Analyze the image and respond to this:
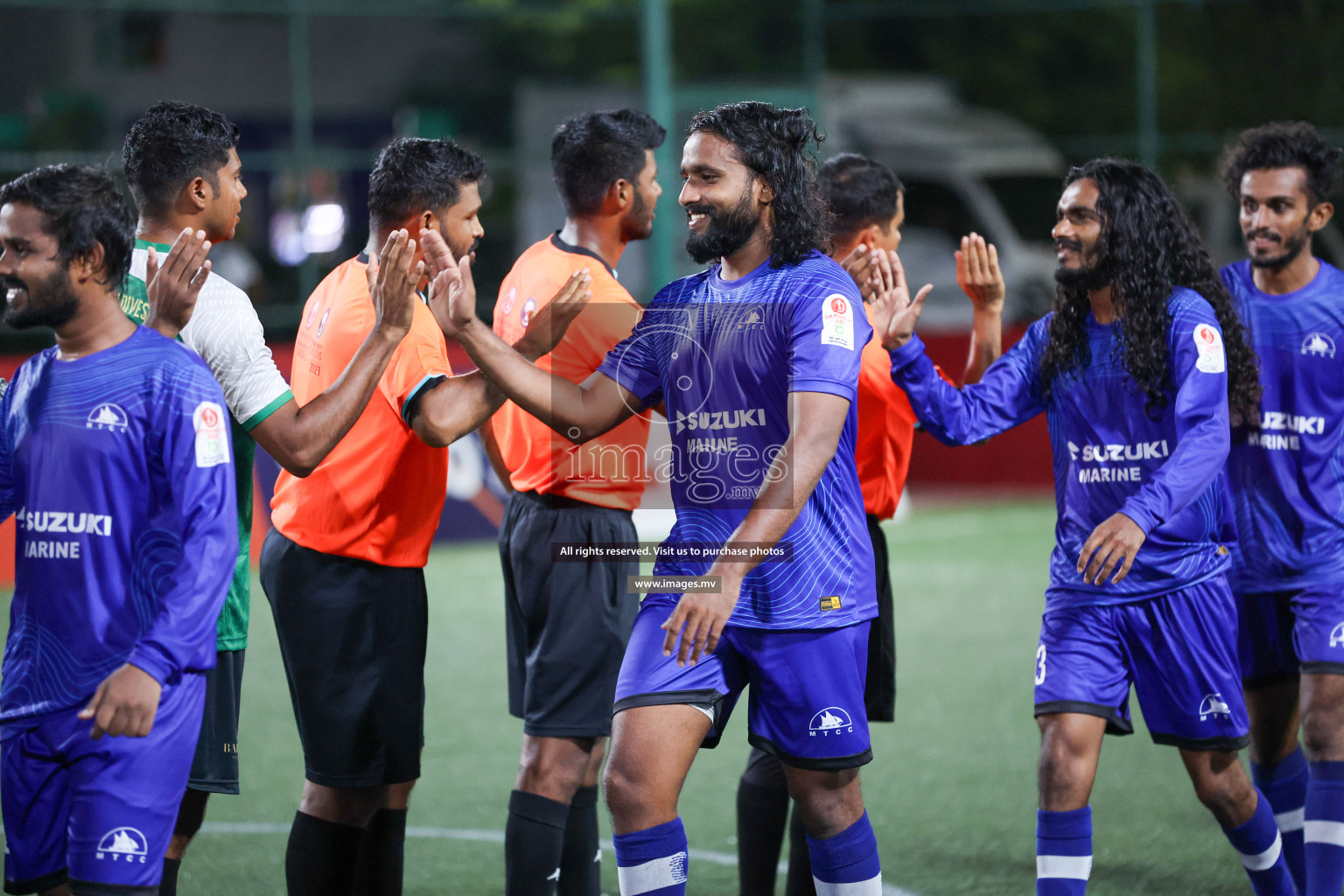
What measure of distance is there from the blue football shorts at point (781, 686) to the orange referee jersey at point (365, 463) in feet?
2.85

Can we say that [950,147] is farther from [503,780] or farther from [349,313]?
[349,313]

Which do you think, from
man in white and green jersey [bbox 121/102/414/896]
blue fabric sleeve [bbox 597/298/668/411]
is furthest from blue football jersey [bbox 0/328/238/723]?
blue fabric sleeve [bbox 597/298/668/411]

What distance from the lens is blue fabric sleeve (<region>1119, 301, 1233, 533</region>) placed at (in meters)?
4.25

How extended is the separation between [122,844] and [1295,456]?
3770 mm

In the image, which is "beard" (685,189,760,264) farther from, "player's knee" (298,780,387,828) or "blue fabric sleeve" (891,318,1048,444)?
"player's knee" (298,780,387,828)

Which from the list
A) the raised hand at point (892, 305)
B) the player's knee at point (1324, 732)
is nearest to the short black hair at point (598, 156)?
the raised hand at point (892, 305)

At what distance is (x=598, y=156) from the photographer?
5195 mm

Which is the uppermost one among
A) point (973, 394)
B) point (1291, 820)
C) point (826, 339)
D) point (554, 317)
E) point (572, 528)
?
point (554, 317)

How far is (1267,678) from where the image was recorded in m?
5.23

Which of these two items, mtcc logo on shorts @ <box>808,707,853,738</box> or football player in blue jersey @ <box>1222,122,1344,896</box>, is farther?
football player in blue jersey @ <box>1222,122,1344,896</box>

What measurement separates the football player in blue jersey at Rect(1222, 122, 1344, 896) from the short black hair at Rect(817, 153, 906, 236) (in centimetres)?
120

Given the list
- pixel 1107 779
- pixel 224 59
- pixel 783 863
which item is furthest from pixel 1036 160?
pixel 783 863

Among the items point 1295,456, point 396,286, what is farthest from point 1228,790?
point 396,286

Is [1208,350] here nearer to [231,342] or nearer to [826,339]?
[826,339]
